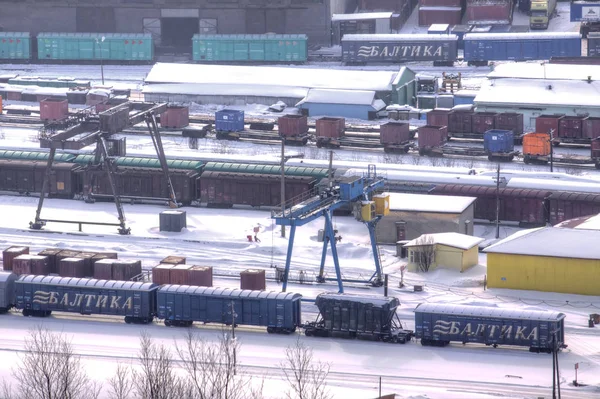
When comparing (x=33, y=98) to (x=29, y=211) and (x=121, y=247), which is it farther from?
(x=121, y=247)

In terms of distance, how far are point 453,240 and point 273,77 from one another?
4722cm

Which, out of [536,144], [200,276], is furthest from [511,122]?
[200,276]

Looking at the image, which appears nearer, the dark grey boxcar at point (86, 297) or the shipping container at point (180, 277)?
the dark grey boxcar at point (86, 297)

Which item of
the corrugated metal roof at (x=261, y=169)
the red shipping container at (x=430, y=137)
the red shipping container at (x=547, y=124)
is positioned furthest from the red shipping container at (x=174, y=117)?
the red shipping container at (x=547, y=124)

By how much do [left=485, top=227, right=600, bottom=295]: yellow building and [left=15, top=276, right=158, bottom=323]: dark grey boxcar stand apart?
16839 mm

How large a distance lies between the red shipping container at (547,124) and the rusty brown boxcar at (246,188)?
74.3 ft

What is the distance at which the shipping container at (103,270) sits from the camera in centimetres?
6788

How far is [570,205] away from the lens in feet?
253

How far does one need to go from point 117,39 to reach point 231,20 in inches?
457

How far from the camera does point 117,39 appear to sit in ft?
439

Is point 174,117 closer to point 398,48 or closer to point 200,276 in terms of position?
point 398,48

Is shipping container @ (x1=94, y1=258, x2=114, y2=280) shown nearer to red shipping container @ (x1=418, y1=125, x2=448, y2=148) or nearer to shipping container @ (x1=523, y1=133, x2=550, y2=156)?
red shipping container @ (x1=418, y1=125, x2=448, y2=148)

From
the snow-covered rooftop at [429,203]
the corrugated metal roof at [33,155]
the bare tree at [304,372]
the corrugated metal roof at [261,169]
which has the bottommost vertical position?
the bare tree at [304,372]

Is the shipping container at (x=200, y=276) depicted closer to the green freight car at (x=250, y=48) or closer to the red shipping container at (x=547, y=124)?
the red shipping container at (x=547, y=124)
